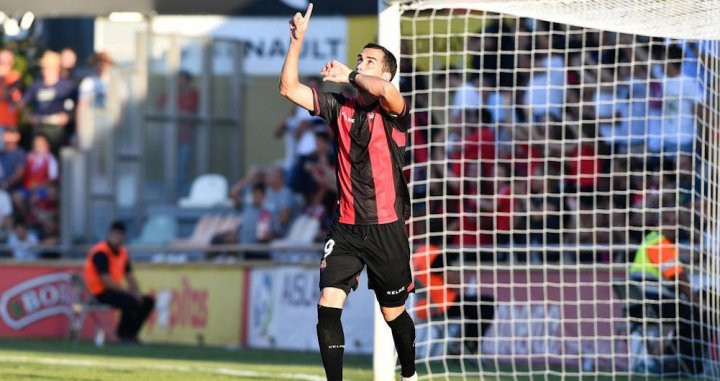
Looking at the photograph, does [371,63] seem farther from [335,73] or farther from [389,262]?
[389,262]

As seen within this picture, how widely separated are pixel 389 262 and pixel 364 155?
630 millimetres

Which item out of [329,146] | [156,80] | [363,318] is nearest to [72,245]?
[156,80]

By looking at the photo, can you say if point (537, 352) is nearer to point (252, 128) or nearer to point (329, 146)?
point (329, 146)

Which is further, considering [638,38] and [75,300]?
[75,300]

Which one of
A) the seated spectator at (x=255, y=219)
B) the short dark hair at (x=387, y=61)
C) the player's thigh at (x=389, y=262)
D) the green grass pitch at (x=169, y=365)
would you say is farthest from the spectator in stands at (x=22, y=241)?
the short dark hair at (x=387, y=61)

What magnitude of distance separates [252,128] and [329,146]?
3.55 meters

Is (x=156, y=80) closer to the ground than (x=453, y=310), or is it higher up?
higher up

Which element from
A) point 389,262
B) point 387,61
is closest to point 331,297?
point 389,262

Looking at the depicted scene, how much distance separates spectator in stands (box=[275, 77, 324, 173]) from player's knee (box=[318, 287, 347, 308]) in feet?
33.0

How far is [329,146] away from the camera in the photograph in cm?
1784

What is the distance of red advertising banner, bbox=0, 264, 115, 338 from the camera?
18.9 m

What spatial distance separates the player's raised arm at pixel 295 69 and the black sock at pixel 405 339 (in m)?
1.37

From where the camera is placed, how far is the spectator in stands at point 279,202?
1795 centimetres

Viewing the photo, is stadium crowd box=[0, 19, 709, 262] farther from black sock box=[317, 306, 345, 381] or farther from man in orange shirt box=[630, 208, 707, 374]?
black sock box=[317, 306, 345, 381]
